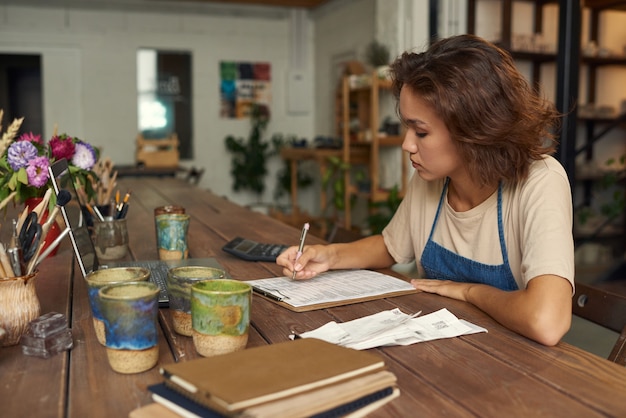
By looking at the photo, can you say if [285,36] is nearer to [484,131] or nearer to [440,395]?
[484,131]

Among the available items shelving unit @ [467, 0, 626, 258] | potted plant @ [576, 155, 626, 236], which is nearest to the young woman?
shelving unit @ [467, 0, 626, 258]

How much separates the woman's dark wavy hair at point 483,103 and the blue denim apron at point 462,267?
0.11 m

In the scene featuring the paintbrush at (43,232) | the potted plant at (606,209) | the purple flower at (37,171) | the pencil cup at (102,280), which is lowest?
the potted plant at (606,209)

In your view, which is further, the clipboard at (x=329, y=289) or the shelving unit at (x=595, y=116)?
the shelving unit at (x=595, y=116)

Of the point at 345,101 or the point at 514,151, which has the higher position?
the point at 345,101

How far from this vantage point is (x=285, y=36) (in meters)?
8.34

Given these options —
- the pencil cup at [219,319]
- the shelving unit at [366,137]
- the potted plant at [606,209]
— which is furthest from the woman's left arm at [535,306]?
the potted plant at [606,209]

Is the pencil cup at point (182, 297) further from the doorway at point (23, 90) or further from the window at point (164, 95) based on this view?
the doorway at point (23, 90)

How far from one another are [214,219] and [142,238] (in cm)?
52

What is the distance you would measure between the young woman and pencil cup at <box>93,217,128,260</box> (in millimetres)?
585

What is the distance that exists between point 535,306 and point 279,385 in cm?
63

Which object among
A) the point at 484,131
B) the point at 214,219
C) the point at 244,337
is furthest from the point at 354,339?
the point at 214,219

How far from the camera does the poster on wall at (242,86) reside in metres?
8.07

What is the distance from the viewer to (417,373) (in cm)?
100
